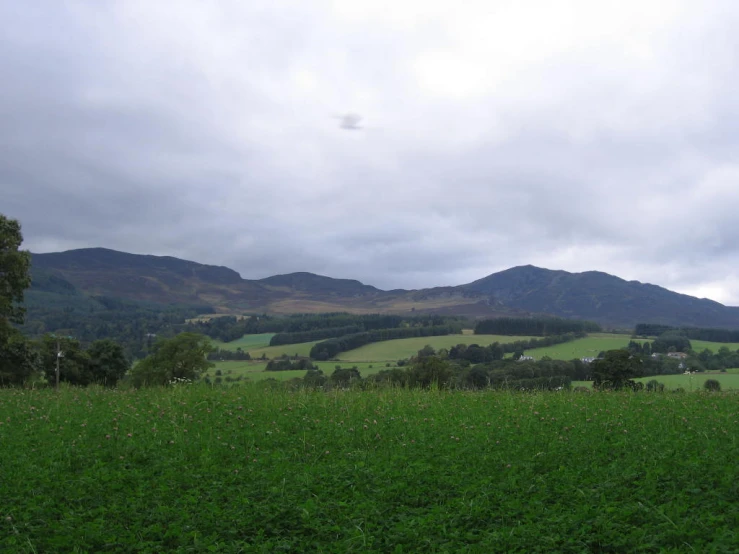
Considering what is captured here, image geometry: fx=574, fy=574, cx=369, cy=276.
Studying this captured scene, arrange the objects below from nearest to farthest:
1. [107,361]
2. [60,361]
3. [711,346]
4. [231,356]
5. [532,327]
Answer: [60,361] < [107,361] < [711,346] < [231,356] < [532,327]

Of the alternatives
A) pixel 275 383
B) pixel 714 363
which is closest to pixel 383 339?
pixel 714 363

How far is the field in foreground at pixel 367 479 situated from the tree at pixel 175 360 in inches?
1378

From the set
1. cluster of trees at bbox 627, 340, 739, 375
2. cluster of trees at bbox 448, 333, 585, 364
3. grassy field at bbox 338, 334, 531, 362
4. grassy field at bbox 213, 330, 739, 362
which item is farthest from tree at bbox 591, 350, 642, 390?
grassy field at bbox 338, 334, 531, 362

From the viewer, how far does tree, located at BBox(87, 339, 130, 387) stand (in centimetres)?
4662

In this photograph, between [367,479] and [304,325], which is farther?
[304,325]

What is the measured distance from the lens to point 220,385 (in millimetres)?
15078

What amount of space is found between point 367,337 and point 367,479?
4006 inches

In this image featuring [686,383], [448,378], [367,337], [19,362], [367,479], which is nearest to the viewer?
[367,479]

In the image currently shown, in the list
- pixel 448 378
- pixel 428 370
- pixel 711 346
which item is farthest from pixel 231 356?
pixel 448 378

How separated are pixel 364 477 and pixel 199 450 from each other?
2.66 metres

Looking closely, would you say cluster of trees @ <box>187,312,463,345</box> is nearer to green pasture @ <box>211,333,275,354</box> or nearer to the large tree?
green pasture @ <box>211,333,275,354</box>

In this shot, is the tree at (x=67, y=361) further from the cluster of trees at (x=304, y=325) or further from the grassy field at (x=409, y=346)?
the cluster of trees at (x=304, y=325)

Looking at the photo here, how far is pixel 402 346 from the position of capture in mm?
97500

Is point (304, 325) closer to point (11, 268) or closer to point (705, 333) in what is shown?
point (705, 333)
